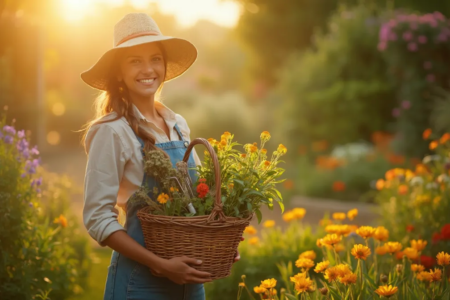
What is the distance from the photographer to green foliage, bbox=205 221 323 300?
13.4ft

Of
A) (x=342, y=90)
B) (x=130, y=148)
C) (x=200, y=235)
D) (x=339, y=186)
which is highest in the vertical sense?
(x=342, y=90)

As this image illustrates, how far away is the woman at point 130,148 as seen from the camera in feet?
6.58

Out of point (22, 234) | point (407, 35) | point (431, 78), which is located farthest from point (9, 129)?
point (431, 78)

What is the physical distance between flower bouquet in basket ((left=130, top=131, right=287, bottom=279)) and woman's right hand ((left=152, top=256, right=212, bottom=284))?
3 centimetres

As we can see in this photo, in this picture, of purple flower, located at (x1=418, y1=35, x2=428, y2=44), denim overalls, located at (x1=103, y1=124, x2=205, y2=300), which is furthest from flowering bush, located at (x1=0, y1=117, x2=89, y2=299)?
purple flower, located at (x1=418, y1=35, x2=428, y2=44)

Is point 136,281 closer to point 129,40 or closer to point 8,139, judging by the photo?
point 129,40

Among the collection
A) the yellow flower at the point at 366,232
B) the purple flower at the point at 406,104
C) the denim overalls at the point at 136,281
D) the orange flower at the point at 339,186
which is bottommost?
the denim overalls at the point at 136,281

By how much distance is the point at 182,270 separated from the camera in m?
1.93

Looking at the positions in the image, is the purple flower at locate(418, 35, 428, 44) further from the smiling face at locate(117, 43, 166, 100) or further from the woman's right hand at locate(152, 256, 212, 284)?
the woman's right hand at locate(152, 256, 212, 284)

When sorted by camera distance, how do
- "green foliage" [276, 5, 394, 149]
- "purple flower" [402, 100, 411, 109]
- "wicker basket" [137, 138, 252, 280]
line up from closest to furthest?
"wicker basket" [137, 138, 252, 280] < "purple flower" [402, 100, 411, 109] < "green foliage" [276, 5, 394, 149]

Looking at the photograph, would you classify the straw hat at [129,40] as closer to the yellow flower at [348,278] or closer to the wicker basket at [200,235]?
the wicker basket at [200,235]

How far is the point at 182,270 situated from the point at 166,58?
109cm

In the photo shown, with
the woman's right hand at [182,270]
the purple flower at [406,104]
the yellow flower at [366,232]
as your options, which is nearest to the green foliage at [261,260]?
the yellow flower at [366,232]

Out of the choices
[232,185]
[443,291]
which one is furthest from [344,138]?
[232,185]
